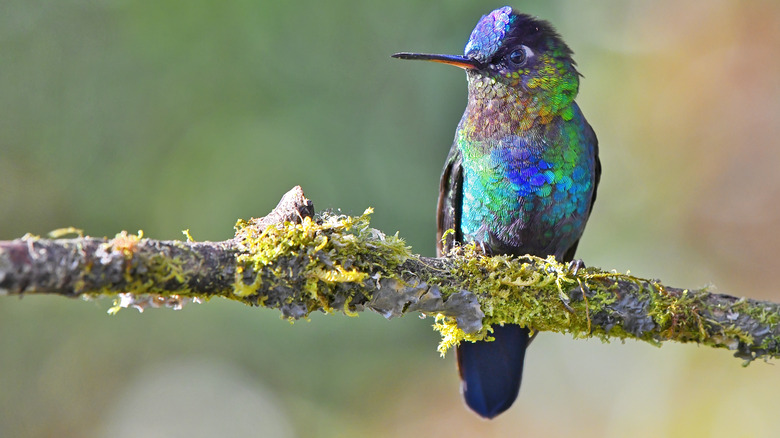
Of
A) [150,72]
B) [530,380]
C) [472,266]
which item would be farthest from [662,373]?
[150,72]

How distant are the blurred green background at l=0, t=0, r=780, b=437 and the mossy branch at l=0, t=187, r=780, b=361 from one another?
2.97 metres

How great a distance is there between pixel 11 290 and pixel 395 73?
501 centimetres

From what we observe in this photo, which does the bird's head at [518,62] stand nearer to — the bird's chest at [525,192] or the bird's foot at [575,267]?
the bird's chest at [525,192]

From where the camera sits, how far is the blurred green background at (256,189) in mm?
5969

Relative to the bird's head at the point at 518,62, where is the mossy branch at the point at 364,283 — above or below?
below

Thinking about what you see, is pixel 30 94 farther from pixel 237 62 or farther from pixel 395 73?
pixel 395 73

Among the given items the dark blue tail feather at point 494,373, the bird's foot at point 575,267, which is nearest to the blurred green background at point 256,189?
the dark blue tail feather at point 494,373

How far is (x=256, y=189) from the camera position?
20.0ft

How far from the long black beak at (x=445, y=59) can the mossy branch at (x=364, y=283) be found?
1055 mm

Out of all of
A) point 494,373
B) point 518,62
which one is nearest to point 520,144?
point 518,62

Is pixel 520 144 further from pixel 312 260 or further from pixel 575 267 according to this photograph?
pixel 312 260

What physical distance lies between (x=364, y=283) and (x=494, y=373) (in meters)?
1.82

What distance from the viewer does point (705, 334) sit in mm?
2908

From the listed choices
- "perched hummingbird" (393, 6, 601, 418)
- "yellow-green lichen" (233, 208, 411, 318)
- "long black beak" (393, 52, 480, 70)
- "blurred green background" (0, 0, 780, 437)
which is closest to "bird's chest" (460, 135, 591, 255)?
"perched hummingbird" (393, 6, 601, 418)
